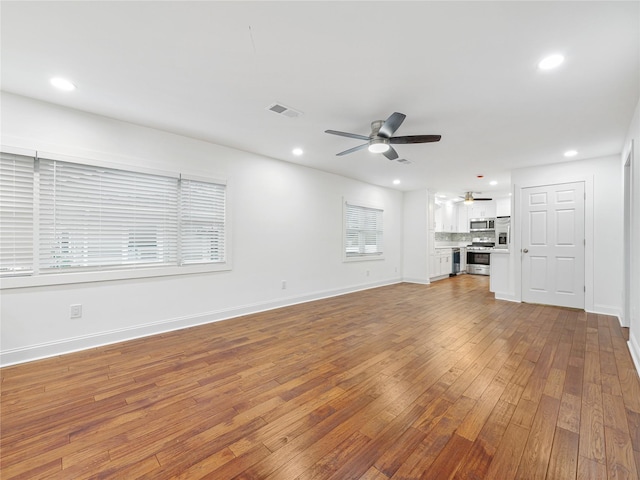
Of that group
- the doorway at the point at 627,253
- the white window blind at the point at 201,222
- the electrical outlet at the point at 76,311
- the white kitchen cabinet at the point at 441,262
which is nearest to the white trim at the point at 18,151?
the white window blind at the point at 201,222

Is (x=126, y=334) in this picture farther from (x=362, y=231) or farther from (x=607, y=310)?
(x=607, y=310)

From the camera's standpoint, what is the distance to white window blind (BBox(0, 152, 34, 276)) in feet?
8.51

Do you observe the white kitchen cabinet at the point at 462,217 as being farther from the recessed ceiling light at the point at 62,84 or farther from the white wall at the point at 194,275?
the recessed ceiling light at the point at 62,84

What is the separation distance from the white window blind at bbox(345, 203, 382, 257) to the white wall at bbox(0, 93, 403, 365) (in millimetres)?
270

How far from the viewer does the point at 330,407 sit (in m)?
1.95

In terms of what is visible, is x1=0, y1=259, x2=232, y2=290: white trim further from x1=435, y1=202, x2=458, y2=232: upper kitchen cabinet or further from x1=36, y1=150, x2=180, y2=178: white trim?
x1=435, y1=202, x2=458, y2=232: upper kitchen cabinet

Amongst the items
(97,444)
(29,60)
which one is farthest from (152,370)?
(29,60)

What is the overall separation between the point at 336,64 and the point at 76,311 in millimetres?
3546

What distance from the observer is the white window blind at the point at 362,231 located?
6.15m

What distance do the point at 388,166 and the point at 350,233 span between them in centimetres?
175

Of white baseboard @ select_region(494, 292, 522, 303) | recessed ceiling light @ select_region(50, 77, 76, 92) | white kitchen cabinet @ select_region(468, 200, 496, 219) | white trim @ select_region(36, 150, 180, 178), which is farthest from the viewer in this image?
white kitchen cabinet @ select_region(468, 200, 496, 219)

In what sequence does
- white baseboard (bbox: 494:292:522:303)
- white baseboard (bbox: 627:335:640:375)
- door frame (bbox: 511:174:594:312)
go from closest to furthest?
white baseboard (bbox: 627:335:640:375)
door frame (bbox: 511:174:594:312)
white baseboard (bbox: 494:292:522:303)

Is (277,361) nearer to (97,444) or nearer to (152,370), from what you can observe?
(152,370)

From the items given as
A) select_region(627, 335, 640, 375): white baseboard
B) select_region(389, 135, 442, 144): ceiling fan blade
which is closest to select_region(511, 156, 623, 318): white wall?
select_region(627, 335, 640, 375): white baseboard
